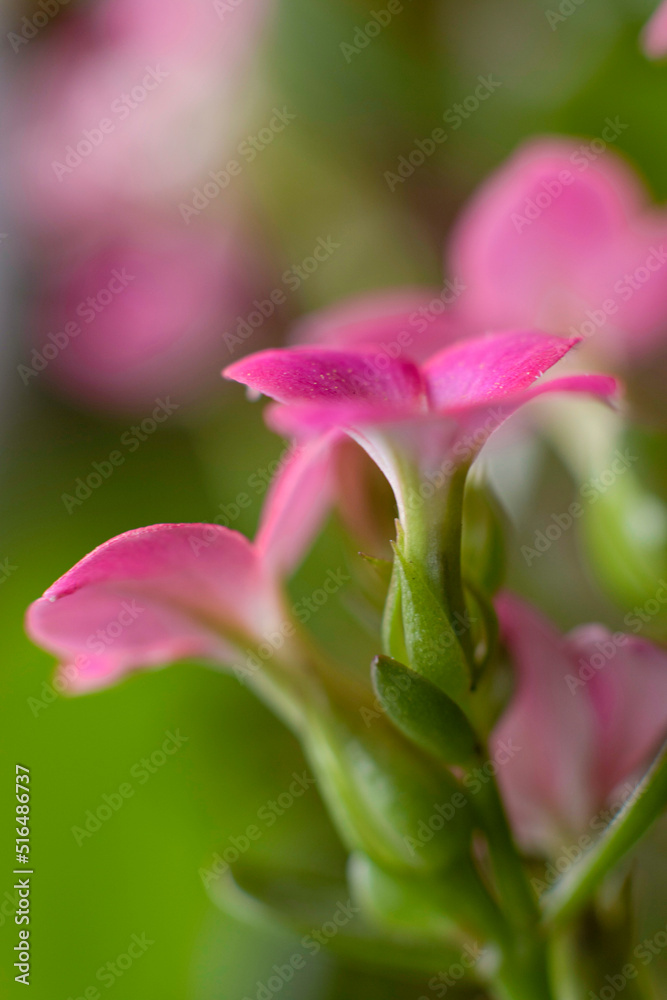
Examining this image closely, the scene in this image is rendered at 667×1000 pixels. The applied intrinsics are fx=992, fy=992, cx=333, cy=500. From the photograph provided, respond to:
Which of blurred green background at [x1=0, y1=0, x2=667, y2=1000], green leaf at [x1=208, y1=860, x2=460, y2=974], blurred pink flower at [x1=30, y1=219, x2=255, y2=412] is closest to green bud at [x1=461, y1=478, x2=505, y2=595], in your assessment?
green leaf at [x1=208, y1=860, x2=460, y2=974]

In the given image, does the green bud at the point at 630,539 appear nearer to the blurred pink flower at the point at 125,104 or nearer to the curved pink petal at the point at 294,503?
the curved pink petal at the point at 294,503


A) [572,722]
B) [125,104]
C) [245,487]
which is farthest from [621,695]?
[125,104]

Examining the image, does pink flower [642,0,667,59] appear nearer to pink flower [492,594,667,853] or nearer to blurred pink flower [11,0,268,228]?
pink flower [492,594,667,853]

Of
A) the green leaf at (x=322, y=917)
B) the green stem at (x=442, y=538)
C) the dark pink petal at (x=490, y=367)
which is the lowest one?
the green leaf at (x=322, y=917)

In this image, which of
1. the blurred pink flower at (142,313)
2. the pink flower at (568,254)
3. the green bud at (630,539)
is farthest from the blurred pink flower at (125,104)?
Result: the green bud at (630,539)

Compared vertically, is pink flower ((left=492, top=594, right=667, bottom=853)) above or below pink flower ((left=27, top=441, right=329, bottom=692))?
below

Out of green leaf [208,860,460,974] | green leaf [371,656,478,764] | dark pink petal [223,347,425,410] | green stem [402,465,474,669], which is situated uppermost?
dark pink petal [223,347,425,410]

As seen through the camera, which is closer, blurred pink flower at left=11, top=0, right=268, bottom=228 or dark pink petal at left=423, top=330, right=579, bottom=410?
dark pink petal at left=423, top=330, right=579, bottom=410
